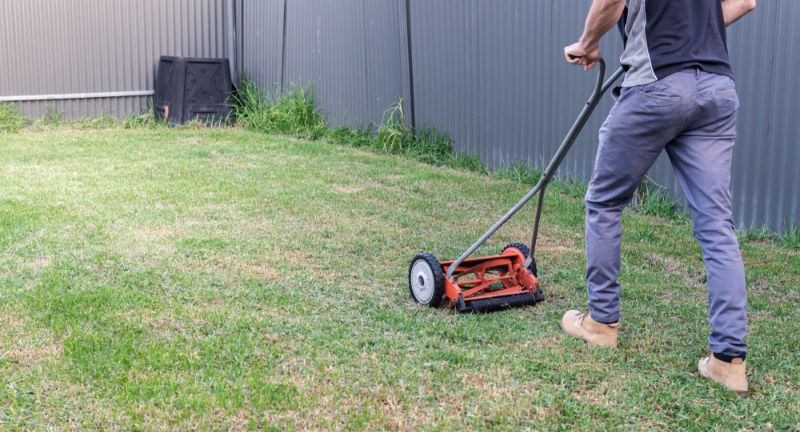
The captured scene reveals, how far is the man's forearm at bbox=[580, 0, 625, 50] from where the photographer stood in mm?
3012

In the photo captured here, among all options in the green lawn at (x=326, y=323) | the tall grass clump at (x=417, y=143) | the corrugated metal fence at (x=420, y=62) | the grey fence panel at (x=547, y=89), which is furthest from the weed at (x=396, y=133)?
the green lawn at (x=326, y=323)

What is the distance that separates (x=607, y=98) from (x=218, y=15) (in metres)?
6.37

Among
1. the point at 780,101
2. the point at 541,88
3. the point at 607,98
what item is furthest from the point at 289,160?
the point at 780,101

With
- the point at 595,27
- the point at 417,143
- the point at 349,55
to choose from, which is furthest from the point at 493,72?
the point at 595,27

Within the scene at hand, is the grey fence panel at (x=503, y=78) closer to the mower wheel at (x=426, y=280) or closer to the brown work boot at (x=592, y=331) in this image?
the mower wheel at (x=426, y=280)

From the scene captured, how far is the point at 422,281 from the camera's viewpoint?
400 centimetres

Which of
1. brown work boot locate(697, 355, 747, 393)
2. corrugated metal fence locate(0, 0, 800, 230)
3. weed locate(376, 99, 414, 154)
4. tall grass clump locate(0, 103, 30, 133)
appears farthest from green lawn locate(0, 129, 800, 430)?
tall grass clump locate(0, 103, 30, 133)

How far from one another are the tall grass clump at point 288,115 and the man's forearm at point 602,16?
6.78 metres

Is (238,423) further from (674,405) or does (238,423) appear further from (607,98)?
(607,98)

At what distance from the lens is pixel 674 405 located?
293cm

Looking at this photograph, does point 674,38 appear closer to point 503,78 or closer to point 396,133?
point 503,78

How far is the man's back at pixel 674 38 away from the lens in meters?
3.00

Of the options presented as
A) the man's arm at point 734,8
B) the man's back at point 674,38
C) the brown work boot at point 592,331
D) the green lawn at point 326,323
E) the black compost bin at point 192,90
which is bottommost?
the green lawn at point 326,323

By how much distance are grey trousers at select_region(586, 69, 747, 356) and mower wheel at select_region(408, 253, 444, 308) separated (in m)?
0.92
